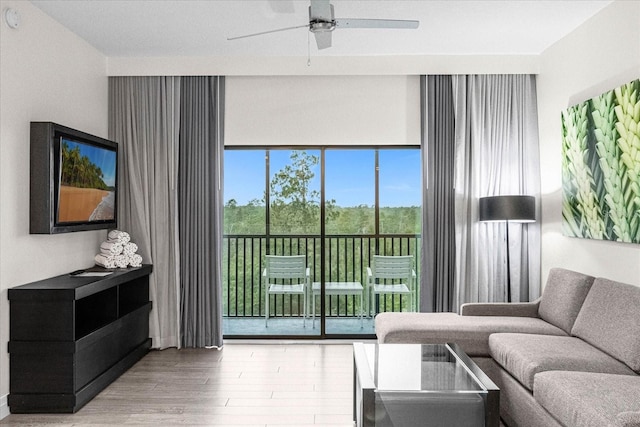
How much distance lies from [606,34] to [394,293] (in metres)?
3.08

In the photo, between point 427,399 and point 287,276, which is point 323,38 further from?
point 287,276

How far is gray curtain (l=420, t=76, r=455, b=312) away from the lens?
5430 mm

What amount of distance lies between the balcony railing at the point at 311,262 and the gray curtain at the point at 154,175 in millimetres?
622

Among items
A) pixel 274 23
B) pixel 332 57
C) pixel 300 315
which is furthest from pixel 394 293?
pixel 274 23

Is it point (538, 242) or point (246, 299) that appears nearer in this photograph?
point (538, 242)

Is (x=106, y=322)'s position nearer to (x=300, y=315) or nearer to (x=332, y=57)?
(x=300, y=315)

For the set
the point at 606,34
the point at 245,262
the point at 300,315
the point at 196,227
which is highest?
the point at 606,34

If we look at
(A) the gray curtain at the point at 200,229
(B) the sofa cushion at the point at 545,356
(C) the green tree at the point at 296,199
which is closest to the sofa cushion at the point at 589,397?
(B) the sofa cushion at the point at 545,356

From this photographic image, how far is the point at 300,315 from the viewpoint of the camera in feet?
19.1

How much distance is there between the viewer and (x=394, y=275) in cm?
572

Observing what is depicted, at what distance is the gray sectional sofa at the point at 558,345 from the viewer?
259 cm

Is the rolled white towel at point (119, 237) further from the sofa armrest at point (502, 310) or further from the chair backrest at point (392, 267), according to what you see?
the sofa armrest at point (502, 310)

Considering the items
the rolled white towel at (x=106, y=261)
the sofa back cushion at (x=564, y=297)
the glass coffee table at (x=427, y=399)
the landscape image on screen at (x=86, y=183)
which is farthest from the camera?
the rolled white towel at (x=106, y=261)

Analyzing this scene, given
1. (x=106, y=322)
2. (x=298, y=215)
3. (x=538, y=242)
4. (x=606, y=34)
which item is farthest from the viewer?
(x=298, y=215)
